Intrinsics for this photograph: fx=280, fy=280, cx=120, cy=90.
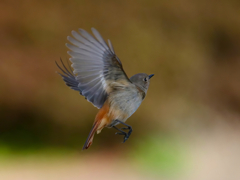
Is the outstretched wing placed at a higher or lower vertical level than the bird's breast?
higher

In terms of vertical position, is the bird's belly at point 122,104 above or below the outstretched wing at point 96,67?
below

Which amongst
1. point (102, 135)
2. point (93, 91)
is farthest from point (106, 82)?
point (102, 135)

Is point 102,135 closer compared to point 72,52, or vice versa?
point 72,52

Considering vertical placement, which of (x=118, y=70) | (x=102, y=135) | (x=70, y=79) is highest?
(x=118, y=70)

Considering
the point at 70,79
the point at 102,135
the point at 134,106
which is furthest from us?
the point at 102,135

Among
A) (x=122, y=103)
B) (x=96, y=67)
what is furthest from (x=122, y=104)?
(x=96, y=67)

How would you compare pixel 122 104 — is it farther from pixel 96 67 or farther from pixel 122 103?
pixel 96 67

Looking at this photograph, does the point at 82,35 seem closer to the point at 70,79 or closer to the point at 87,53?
the point at 87,53

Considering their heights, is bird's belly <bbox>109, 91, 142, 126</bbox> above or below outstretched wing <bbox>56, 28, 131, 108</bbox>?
below
